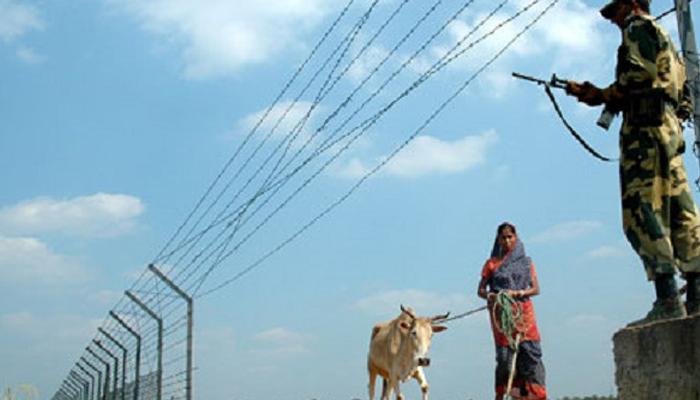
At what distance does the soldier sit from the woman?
11.6 ft

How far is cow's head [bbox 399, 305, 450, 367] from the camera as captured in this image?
11531 millimetres

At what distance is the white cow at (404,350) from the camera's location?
1159 centimetres

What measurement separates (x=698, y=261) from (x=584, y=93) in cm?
99

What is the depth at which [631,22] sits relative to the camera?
15.8ft

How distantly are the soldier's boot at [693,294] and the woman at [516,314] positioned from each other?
3499 millimetres

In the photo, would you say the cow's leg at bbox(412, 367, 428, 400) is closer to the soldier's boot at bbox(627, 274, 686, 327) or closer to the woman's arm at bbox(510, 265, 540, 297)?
the woman's arm at bbox(510, 265, 540, 297)

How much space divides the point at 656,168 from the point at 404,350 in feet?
24.6

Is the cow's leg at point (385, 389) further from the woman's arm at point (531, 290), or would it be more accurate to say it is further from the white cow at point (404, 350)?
the woman's arm at point (531, 290)

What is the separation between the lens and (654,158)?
184 inches

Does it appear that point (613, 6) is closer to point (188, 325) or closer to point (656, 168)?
point (656, 168)

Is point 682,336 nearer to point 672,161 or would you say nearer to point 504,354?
point 672,161

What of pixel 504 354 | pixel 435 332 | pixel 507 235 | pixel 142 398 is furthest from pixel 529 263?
pixel 142 398

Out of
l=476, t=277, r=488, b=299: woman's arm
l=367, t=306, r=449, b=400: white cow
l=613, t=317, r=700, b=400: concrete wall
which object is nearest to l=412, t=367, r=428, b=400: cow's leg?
l=367, t=306, r=449, b=400: white cow

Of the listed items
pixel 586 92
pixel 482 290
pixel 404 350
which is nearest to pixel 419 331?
pixel 404 350
